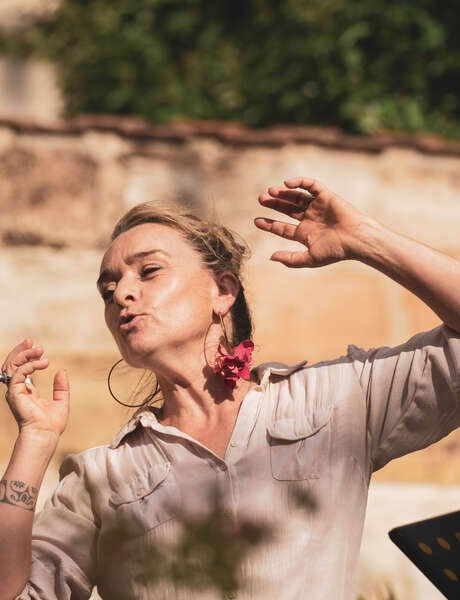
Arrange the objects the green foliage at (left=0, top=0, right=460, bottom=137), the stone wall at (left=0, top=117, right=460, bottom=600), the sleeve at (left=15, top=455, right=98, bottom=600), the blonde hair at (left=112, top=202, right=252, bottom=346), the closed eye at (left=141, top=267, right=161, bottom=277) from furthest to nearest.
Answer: the green foliage at (left=0, top=0, right=460, bottom=137) < the stone wall at (left=0, top=117, right=460, bottom=600) < the blonde hair at (left=112, top=202, right=252, bottom=346) < the closed eye at (left=141, top=267, right=161, bottom=277) < the sleeve at (left=15, top=455, right=98, bottom=600)

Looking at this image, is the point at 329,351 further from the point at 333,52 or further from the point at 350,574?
the point at 350,574

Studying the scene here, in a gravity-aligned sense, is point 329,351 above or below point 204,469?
above

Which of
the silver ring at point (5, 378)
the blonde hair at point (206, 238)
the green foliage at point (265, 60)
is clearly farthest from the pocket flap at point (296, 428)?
the green foliage at point (265, 60)

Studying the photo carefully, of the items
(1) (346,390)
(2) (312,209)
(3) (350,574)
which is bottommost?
(3) (350,574)

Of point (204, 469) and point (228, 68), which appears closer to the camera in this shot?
point (204, 469)

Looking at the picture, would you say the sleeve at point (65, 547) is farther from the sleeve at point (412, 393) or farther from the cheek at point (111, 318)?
the sleeve at point (412, 393)

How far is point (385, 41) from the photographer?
454 cm

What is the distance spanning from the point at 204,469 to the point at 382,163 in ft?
8.82

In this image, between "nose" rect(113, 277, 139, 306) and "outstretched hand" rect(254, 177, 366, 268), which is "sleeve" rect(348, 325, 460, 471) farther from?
"nose" rect(113, 277, 139, 306)

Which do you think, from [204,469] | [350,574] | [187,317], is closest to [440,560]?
[350,574]

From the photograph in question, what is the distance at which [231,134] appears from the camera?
3959 mm

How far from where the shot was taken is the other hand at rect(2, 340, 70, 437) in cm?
173

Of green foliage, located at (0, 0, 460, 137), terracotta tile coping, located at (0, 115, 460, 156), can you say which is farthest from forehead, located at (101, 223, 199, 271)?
green foliage, located at (0, 0, 460, 137)

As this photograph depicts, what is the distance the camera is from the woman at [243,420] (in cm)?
159
